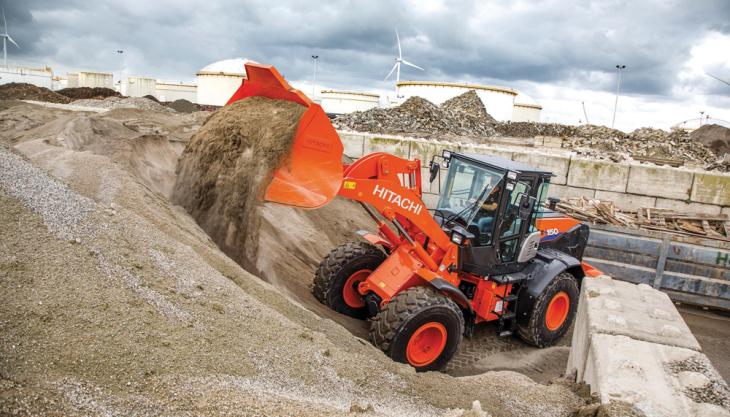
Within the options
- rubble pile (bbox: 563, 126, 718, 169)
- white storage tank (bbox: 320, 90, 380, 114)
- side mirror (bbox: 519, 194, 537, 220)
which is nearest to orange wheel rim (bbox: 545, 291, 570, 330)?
side mirror (bbox: 519, 194, 537, 220)

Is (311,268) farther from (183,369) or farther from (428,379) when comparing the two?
(183,369)

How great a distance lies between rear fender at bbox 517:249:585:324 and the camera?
6500 millimetres

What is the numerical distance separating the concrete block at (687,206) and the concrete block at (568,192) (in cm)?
124

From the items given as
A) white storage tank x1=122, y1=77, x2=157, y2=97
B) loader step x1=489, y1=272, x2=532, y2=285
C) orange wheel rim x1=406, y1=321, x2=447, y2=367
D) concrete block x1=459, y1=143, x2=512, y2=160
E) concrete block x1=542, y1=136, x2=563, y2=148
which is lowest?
orange wheel rim x1=406, y1=321, x2=447, y2=367

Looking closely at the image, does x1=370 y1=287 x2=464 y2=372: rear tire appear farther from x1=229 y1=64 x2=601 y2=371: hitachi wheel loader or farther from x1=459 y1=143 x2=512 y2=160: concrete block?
x1=459 y1=143 x2=512 y2=160: concrete block

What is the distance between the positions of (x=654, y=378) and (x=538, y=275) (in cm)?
269

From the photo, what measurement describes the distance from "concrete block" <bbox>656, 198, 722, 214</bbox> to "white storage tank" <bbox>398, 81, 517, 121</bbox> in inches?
866

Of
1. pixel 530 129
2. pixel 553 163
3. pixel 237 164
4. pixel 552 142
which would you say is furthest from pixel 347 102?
pixel 237 164

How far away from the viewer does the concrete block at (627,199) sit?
1028 centimetres

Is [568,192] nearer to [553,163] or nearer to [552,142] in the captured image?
[553,163]

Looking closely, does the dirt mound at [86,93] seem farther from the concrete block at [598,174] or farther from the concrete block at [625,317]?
the concrete block at [625,317]

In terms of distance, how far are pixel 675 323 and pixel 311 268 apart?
15.0 ft

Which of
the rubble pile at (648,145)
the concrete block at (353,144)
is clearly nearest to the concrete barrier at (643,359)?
the concrete block at (353,144)

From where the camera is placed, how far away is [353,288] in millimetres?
6582
